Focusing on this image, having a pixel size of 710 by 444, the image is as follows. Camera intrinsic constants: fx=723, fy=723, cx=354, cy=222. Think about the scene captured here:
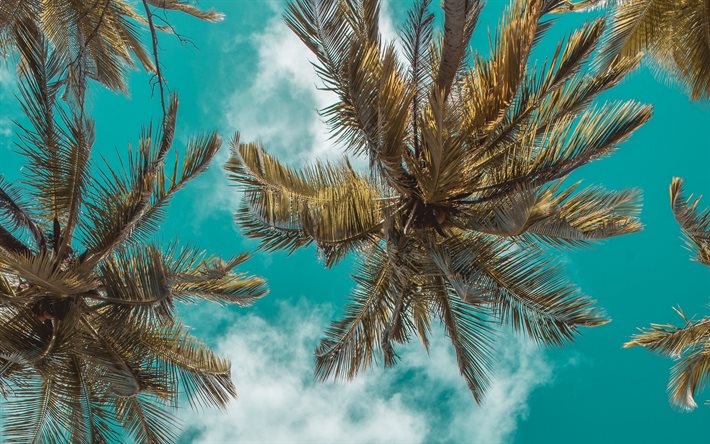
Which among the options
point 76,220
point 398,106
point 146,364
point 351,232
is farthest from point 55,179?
point 398,106

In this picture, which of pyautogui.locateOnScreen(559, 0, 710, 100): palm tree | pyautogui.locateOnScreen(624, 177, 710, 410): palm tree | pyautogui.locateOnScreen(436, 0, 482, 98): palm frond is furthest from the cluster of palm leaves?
pyautogui.locateOnScreen(559, 0, 710, 100): palm tree

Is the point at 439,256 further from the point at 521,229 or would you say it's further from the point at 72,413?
the point at 72,413

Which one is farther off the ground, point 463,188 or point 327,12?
point 327,12

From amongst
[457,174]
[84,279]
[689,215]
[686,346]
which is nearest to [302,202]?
[457,174]

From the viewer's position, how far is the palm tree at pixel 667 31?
11664 millimetres

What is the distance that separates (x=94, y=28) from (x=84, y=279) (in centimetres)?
527

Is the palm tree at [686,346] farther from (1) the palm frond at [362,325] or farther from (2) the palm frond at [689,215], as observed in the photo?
(1) the palm frond at [362,325]

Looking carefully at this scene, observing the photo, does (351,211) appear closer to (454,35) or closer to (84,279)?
(454,35)

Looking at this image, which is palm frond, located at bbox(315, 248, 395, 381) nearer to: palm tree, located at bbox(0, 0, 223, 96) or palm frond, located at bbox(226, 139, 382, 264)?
palm frond, located at bbox(226, 139, 382, 264)

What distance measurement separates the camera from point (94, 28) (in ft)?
38.5

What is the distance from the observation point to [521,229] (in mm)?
8273

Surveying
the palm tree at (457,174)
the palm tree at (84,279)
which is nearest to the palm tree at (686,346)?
the palm tree at (457,174)

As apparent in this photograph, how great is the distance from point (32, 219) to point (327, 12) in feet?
15.6

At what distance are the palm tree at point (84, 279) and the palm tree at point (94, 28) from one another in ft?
1.78
